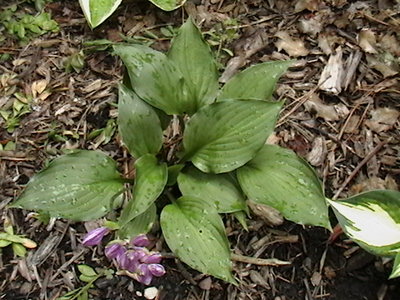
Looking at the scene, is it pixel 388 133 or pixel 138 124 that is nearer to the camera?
pixel 138 124

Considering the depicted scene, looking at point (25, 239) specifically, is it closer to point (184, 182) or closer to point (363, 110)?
point (184, 182)

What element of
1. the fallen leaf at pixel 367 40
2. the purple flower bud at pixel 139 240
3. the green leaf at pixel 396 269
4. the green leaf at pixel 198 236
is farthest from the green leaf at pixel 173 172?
the fallen leaf at pixel 367 40

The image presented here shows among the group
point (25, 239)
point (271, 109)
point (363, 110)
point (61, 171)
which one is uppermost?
point (271, 109)

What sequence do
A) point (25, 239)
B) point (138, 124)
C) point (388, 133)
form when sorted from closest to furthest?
point (138, 124) → point (25, 239) → point (388, 133)

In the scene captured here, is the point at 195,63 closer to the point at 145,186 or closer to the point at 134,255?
the point at 145,186

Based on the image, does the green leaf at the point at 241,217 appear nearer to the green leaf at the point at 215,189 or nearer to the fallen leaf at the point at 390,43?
the green leaf at the point at 215,189

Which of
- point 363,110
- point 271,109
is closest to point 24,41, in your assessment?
point 271,109
